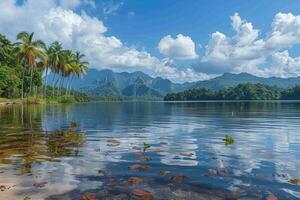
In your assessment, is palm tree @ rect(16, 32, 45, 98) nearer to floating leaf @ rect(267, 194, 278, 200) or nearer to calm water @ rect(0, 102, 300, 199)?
calm water @ rect(0, 102, 300, 199)

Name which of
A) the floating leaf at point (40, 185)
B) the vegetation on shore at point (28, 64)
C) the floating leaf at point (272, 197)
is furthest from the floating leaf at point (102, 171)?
the vegetation on shore at point (28, 64)

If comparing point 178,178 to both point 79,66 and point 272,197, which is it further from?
point 79,66

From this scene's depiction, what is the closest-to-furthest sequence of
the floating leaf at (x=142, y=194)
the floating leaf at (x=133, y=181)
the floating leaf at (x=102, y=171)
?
1. the floating leaf at (x=142, y=194)
2. the floating leaf at (x=133, y=181)
3. the floating leaf at (x=102, y=171)

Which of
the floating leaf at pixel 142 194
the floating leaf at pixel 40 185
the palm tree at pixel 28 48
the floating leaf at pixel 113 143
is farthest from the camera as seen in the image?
the palm tree at pixel 28 48

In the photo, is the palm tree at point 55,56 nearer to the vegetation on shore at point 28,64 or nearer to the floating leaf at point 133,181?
the vegetation on shore at point 28,64

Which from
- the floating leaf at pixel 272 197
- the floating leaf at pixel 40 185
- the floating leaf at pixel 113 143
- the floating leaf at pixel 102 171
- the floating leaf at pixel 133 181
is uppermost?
the floating leaf at pixel 113 143

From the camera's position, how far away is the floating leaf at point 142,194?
9281 millimetres

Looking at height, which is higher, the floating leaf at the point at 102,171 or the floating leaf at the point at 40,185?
the floating leaf at the point at 102,171

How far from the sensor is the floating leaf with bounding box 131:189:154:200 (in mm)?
9281

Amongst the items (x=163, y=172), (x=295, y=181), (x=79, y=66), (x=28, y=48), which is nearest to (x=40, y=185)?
(x=163, y=172)

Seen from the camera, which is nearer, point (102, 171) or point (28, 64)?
point (102, 171)

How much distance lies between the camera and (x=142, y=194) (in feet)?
31.2

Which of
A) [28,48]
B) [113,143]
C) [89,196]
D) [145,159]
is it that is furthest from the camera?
[28,48]

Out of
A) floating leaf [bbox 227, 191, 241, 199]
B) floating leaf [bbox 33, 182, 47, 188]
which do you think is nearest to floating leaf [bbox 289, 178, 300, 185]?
floating leaf [bbox 227, 191, 241, 199]
